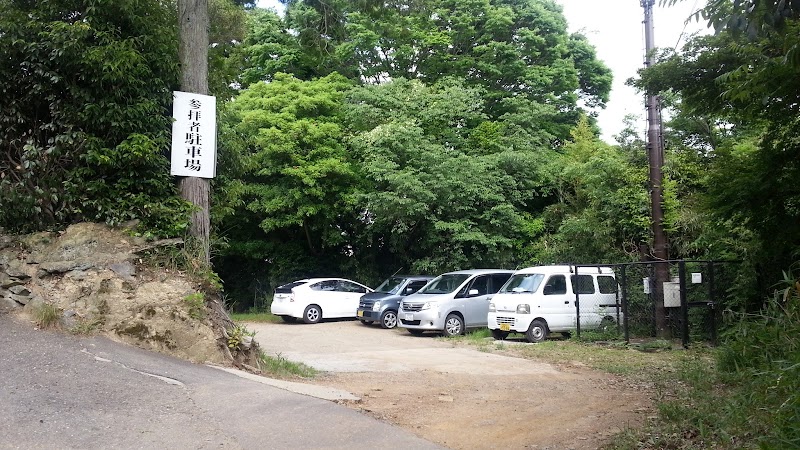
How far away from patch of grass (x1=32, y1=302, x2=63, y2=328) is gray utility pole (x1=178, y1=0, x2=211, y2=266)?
7.32ft

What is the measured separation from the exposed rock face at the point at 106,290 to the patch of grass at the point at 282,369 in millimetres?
879

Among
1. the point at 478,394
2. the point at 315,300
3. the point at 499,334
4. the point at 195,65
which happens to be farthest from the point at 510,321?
the point at 195,65

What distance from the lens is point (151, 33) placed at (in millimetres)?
9844

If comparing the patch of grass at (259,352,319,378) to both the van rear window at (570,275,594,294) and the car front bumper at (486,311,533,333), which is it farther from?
the van rear window at (570,275,594,294)

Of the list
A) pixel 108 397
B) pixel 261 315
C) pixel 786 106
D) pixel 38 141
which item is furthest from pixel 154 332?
pixel 261 315

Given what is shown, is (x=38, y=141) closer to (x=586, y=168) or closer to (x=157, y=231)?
(x=157, y=231)

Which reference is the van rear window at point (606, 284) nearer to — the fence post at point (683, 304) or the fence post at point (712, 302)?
the fence post at point (683, 304)

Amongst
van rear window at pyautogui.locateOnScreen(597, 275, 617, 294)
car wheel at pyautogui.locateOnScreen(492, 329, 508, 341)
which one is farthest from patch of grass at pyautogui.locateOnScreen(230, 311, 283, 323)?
van rear window at pyautogui.locateOnScreen(597, 275, 617, 294)

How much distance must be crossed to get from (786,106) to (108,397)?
8.82 m

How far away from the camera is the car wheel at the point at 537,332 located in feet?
50.8

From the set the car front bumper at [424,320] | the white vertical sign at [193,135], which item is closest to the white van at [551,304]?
the car front bumper at [424,320]

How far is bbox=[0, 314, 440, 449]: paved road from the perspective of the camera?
5691mm

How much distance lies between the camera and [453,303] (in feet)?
56.4

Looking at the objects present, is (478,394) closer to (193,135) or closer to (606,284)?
(193,135)
